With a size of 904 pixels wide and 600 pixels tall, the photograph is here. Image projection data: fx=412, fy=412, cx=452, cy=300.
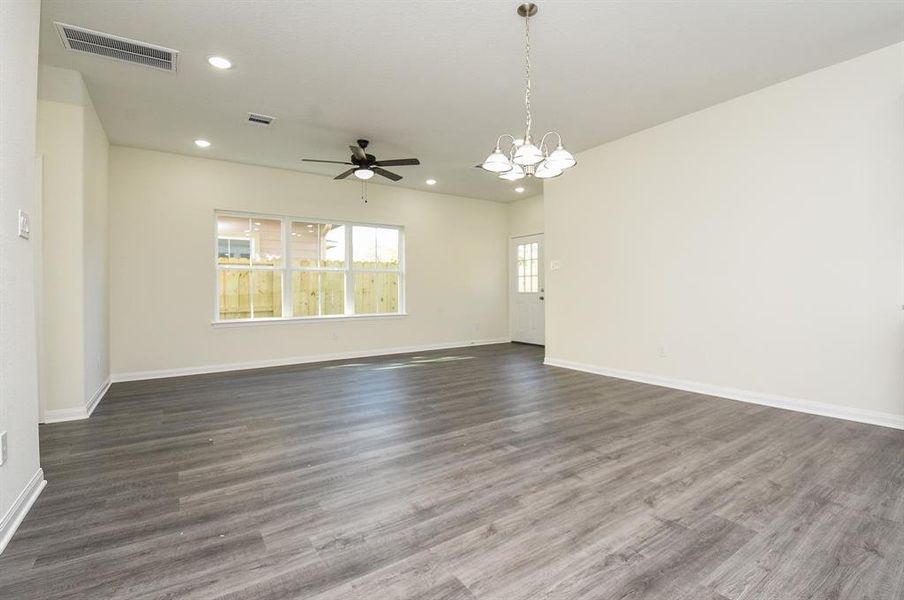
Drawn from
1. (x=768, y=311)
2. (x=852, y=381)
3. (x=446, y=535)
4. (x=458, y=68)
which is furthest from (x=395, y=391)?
(x=852, y=381)

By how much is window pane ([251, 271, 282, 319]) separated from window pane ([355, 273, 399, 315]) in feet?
4.07

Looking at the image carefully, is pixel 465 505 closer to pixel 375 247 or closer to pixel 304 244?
pixel 304 244

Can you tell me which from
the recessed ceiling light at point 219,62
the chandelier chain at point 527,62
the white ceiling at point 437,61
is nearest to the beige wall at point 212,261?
the white ceiling at point 437,61

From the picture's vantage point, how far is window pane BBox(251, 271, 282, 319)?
6.12 metres

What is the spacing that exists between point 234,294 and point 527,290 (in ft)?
17.1

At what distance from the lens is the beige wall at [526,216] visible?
7.99 metres

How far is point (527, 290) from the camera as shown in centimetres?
830

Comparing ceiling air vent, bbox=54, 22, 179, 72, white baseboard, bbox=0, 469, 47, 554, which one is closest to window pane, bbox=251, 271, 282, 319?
ceiling air vent, bbox=54, 22, 179, 72

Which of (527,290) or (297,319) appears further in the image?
(527,290)

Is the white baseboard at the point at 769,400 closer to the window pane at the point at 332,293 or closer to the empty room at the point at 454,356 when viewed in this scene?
the empty room at the point at 454,356

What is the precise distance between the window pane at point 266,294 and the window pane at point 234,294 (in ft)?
0.26

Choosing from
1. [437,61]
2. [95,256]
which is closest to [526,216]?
[437,61]

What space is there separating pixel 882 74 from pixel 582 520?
4.19m

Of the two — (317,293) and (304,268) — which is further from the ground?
(304,268)
